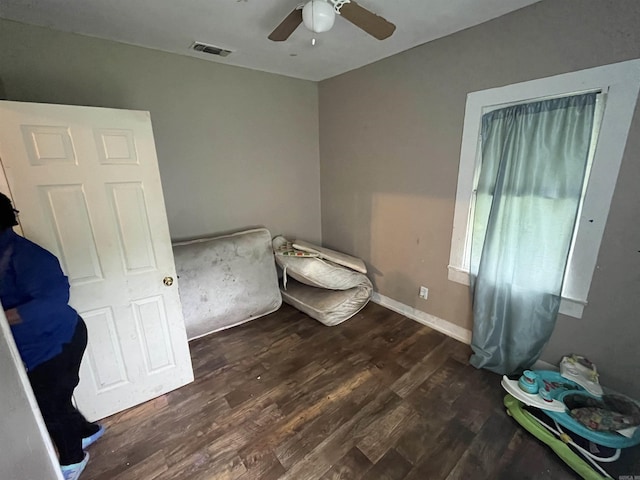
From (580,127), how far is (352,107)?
2001mm

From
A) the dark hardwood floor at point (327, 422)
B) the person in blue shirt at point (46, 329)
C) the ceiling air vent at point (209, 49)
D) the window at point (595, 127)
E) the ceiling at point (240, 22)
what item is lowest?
the dark hardwood floor at point (327, 422)

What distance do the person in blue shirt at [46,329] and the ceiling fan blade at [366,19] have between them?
6.29ft

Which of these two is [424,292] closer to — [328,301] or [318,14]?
[328,301]

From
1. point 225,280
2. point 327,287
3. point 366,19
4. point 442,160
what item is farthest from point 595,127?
point 225,280

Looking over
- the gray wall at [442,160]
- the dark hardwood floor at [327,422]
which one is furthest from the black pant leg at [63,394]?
the gray wall at [442,160]

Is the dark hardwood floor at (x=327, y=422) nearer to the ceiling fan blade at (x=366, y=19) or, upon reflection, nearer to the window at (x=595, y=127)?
the window at (x=595, y=127)

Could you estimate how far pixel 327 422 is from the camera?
1722mm

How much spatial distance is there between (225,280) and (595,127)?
119 inches

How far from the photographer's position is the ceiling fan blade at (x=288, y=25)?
1508 millimetres

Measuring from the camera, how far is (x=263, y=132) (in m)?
3.02

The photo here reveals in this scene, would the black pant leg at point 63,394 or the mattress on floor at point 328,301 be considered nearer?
the black pant leg at point 63,394

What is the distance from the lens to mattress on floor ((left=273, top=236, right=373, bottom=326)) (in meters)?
2.74

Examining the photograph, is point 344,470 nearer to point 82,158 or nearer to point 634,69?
point 82,158

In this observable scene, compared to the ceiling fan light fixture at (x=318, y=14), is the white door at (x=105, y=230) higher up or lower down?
lower down
